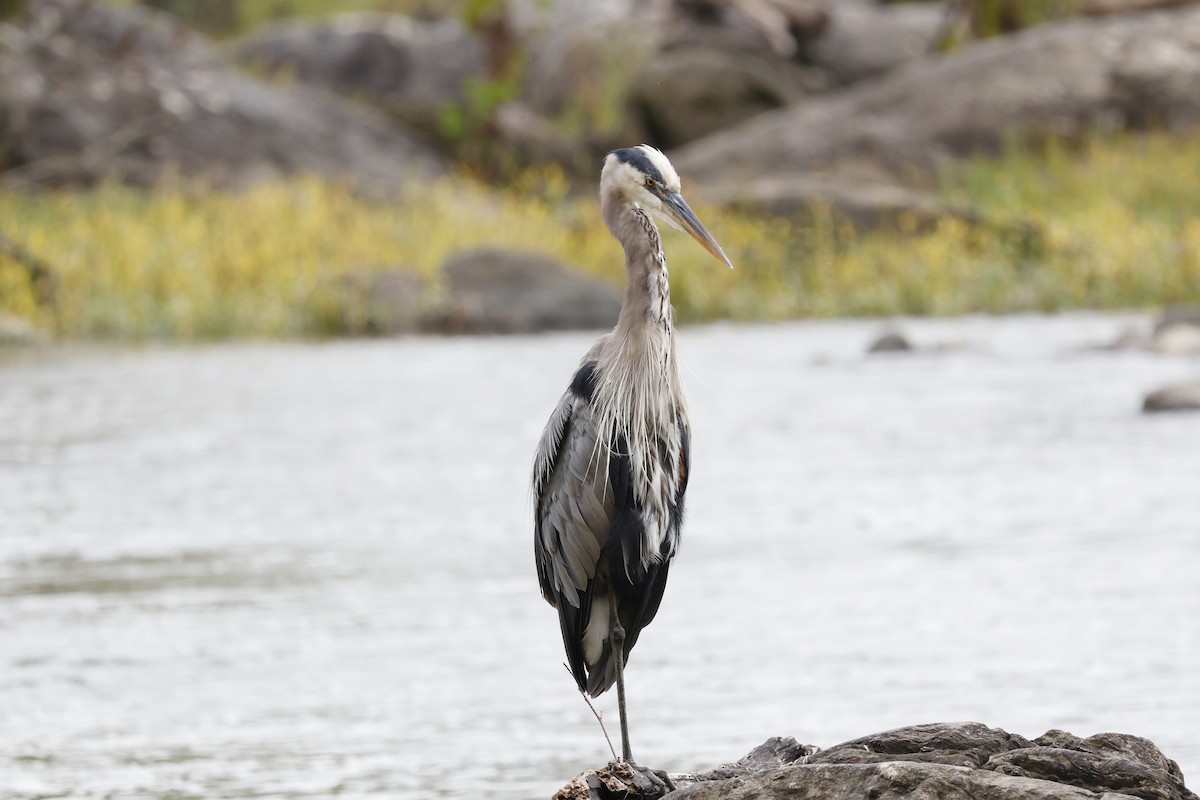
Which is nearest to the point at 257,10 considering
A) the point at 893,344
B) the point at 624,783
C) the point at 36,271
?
the point at 36,271

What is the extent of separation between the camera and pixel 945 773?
10.00 feet

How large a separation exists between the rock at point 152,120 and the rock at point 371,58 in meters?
7.92

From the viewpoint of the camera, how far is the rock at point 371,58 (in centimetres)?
3512

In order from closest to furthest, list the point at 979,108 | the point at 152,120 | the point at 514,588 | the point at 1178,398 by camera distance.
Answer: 1. the point at 514,588
2. the point at 1178,398
3. the point at 152,120
4. the point at 979,108

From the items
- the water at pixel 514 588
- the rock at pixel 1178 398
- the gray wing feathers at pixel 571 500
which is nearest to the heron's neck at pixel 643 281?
the gray wing feathers at pixel 571 500

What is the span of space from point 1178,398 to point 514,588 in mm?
4884

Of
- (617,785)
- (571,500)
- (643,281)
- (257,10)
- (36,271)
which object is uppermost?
(257,10)

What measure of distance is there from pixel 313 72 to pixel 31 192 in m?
13.5

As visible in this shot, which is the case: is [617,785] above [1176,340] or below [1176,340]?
below

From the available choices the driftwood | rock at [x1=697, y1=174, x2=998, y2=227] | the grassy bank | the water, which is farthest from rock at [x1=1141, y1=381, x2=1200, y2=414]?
the driftwood

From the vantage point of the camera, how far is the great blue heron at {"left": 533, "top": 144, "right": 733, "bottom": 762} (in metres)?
4.04

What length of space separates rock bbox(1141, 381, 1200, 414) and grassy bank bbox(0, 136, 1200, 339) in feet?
24.0

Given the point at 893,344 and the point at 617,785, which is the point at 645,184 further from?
the point at 893,344

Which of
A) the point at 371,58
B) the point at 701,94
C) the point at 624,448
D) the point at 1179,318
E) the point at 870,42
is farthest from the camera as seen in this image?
the point at 371,58
